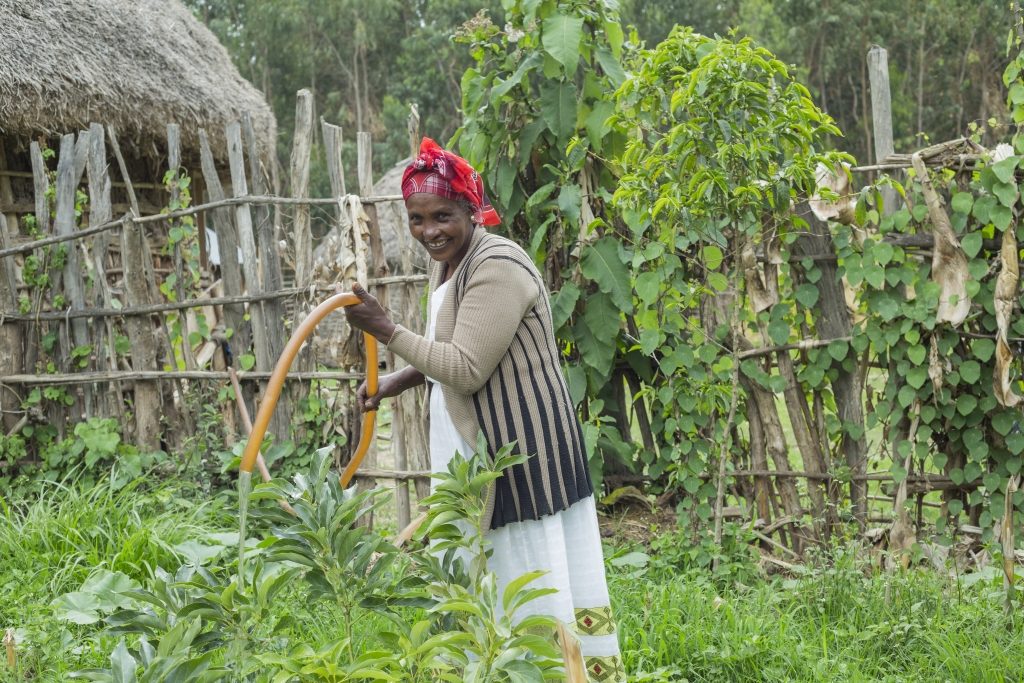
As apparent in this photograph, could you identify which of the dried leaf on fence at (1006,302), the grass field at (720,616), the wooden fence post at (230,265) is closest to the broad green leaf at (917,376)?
the dried leaf on fence at (1006,302)

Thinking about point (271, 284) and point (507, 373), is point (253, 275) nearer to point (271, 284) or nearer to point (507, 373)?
point (271, 284)

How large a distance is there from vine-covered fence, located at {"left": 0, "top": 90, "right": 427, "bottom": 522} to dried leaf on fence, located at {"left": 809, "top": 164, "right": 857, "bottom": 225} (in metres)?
1.65

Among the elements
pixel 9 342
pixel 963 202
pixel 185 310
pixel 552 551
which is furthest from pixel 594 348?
pixel 9 342

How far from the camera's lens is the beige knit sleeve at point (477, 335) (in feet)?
6.89

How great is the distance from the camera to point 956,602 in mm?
3062

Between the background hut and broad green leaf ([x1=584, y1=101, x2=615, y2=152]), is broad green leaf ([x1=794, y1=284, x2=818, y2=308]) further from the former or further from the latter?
the background hut

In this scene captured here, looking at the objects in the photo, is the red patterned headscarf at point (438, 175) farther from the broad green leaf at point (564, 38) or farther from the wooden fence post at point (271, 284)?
the wooden fence post at point (271, 284)

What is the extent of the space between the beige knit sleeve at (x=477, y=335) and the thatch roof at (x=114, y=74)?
239 inches

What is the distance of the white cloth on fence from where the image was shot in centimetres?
224

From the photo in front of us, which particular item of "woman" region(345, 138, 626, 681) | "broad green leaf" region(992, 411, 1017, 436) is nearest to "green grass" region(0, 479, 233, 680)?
"woman" region(345, 138, 626, 681)

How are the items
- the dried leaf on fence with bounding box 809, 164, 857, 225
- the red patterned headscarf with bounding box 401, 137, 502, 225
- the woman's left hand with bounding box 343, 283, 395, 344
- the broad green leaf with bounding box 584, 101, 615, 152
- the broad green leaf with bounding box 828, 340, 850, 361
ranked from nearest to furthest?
the woman's left hand with bounding box 343, 283, 395, 344 → the red patterned headscarf with bounding box 401, 137, 502, 225 → the dried leaf on fence with bounding box 809, 164, 857, 225 → the broad green leaf with bounding box 828, 340, 850, 361 → the broad green leaf with bounding box 584, 101, 615, 152

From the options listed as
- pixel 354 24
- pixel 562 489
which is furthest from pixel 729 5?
pixel 562 489

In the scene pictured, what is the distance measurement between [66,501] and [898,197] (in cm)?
359

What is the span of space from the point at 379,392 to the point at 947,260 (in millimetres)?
2128
